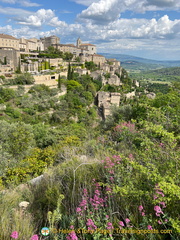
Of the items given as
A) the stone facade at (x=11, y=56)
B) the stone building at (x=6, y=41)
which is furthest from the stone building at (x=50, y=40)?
the stone facade at (x=11, y=56)

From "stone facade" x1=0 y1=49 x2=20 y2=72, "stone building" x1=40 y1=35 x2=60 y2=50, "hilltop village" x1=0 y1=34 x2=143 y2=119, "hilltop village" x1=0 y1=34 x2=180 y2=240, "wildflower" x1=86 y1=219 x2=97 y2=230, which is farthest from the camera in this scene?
"stone building" x1=40 y1=35 x2=60 y2=50

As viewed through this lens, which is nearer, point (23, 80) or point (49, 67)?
point (23, 80)

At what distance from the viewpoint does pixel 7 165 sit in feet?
25.1

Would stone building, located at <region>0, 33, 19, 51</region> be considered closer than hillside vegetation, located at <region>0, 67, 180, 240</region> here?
No

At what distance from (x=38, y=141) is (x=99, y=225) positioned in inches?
546

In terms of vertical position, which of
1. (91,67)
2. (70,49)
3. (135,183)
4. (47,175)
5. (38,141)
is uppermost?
(70,49)

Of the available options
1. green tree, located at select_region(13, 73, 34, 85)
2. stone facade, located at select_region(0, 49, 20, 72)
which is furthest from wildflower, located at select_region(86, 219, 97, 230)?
stone facade, located at select_region(0, 49, 20, 72)

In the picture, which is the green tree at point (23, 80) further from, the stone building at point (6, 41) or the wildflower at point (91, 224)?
the wildflower at point (91, 224)

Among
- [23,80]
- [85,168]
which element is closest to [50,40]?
[23,80]

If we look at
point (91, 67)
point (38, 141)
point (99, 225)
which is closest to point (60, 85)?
point (38, 141)

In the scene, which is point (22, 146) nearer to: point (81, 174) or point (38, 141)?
point (38, 141)

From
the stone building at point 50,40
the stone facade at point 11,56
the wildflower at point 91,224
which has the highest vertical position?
the stone building at point 50,40

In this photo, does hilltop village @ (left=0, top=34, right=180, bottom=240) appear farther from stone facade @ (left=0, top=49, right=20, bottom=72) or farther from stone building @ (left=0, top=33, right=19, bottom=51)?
stone building @ (left=0, top=33, right=19, bottom=51)

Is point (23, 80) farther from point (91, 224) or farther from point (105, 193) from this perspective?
point (91, 224)
